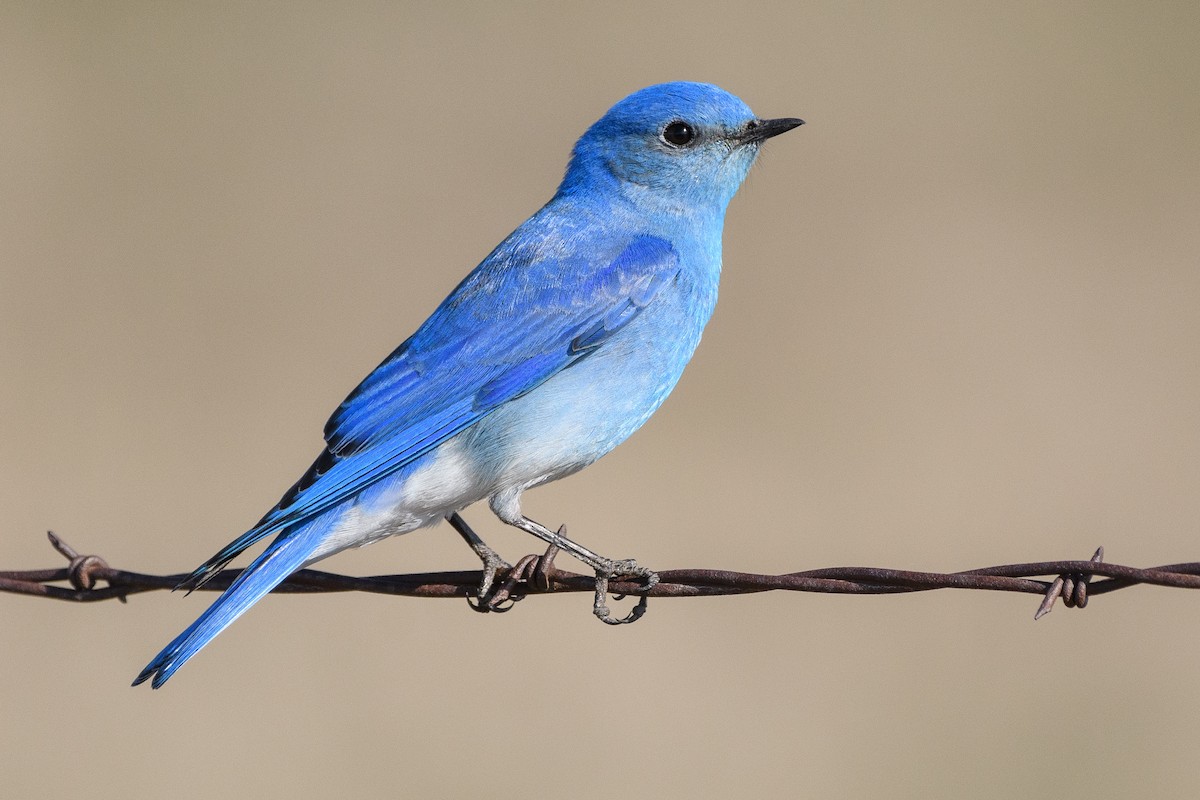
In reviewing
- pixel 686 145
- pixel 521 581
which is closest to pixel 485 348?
pixel 521 581

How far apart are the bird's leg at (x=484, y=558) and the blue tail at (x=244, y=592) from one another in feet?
1.71

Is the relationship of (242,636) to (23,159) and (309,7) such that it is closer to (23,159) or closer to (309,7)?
(23,159)

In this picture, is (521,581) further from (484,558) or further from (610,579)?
(484,558)

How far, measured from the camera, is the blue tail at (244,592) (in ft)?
12.5

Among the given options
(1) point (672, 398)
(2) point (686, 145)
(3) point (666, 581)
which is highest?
(2) point (686, 145)

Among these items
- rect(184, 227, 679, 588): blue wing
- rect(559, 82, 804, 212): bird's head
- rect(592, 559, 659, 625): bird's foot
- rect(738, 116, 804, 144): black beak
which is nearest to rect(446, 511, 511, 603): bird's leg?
rect(592, 559, 659, 625): bird's foot

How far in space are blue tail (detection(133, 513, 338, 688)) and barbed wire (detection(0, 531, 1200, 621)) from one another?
0.22 feet

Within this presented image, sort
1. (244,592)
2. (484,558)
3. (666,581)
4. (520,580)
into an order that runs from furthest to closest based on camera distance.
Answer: (484,558) < (520,580) < (244,592) < (666,581)

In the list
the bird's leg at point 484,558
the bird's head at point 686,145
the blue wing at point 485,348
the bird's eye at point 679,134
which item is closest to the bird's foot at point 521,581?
the bird's leg at point 484,558

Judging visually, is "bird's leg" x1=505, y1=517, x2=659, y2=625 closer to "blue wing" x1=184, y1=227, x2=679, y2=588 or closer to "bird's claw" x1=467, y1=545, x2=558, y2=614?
"bird's claw" x1=467, y1=545, x2=558, y2=614

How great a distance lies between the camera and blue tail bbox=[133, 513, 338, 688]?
12.5 ft

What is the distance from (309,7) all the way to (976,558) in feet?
23.4

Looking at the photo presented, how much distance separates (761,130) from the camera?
5.32 metres

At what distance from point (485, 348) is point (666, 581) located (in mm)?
1383
